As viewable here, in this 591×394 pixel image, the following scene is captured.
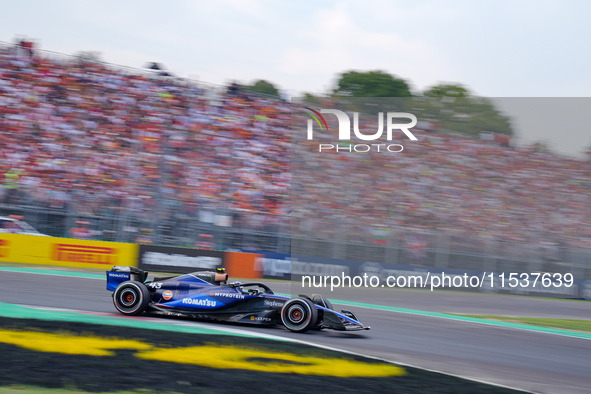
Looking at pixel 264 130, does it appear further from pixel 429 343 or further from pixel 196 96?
pixel 429 343

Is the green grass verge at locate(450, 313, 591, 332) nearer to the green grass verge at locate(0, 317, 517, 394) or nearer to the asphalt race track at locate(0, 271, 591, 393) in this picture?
the asphalt race track at locate(0, 271, 591, 393)

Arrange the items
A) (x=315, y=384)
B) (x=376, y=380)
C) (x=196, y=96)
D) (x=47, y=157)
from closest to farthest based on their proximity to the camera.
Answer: (x=315, y=384) → (x=376, y=380) → (x=47, y=157) → (x=196, y=96)

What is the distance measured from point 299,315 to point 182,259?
26.8ft

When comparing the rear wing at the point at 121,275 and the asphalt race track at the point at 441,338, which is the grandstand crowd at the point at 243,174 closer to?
the asphalt race track at the point at 441,338

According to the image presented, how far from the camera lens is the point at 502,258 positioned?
15312 mm

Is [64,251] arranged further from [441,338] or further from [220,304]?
[441,338]

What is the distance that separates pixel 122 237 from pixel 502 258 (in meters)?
9.55

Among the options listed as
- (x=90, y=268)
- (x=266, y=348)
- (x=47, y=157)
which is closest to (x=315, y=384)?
(x=266, y=348)

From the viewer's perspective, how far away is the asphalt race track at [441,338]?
6770mm

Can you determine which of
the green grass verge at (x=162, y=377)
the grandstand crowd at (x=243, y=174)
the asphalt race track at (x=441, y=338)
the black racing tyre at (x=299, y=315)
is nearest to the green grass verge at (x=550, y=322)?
the asphalt race track at (x=441, y=338)

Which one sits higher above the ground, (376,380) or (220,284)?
(220,284)

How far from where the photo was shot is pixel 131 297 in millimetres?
8094

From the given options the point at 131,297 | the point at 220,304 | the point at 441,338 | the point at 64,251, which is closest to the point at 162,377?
the point at 220,304

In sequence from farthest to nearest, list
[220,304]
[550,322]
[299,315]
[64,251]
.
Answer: [64,251] → [550,322] → [220,304] → [299,315]
